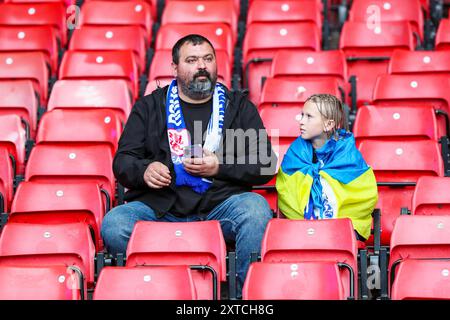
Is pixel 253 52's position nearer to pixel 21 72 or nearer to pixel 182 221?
pixel 21 72

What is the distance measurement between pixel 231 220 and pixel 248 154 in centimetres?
43

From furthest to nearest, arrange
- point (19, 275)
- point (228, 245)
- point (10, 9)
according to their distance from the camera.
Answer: point (10, 9) → point (228, 245) → point (19, 275)

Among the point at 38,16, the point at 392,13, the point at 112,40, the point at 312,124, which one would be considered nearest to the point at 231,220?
the point at 312,124

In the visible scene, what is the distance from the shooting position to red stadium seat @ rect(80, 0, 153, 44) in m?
9.40

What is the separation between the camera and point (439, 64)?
8375 mm

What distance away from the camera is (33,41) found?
903 cm

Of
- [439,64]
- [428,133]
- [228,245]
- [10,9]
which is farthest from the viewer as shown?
[10,9]

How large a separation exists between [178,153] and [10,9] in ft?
10.7

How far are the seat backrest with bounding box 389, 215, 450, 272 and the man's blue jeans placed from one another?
28.6 inches

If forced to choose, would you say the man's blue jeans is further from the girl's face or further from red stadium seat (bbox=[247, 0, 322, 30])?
red stadium seat (bbox=[247, 0, 322, 30])

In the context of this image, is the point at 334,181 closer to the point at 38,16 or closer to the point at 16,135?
the point at 16,135

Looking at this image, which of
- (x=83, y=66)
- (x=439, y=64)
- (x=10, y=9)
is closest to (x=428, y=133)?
(x=439, y=64)

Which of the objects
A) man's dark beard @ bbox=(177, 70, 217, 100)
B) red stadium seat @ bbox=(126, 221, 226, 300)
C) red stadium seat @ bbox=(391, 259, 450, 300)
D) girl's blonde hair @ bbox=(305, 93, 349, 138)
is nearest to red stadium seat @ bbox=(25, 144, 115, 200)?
man's dark beard @ bbox=(177, 70, 217, 100)

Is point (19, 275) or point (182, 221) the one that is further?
point (182, 221)
